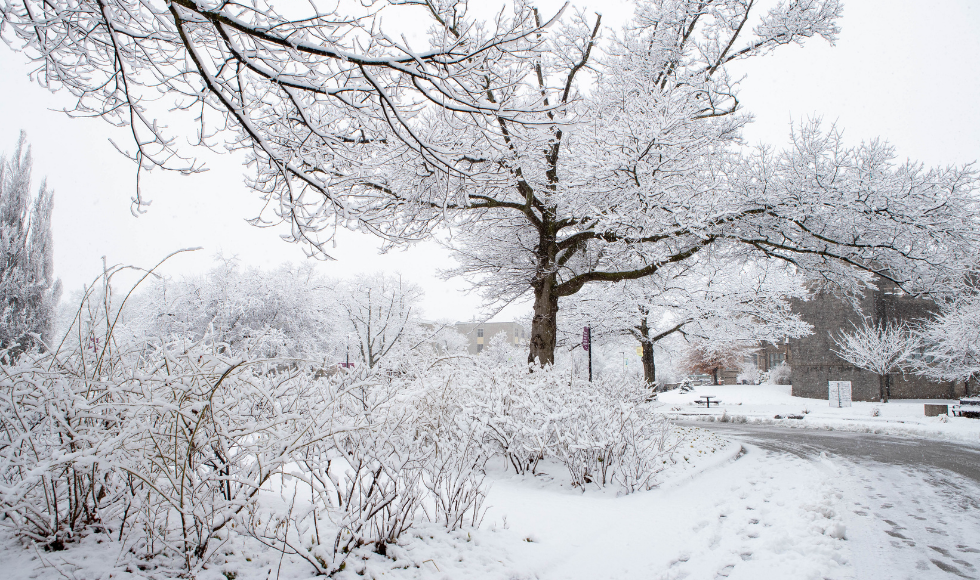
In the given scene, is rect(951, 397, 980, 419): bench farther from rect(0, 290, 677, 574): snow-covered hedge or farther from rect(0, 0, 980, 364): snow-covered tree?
rect(0, 290, 677, 574): snow-covered hedge

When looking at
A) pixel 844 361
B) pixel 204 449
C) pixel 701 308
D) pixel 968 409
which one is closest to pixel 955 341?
pixel 968 409

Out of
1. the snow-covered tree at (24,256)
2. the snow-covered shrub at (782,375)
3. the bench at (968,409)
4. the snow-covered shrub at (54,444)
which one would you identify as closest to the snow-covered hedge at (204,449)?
the snow-covered shrub at (54,444)

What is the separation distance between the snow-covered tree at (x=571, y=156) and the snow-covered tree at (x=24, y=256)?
49.7ft

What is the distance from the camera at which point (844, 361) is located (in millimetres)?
28094

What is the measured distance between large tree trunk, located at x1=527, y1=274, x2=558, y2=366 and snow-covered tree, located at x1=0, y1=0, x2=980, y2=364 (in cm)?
4

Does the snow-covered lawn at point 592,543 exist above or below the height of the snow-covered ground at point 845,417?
above

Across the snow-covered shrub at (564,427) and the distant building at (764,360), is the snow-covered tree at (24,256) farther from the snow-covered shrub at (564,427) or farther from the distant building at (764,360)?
the distant building at (764,360)

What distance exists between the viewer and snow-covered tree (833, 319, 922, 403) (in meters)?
23.6

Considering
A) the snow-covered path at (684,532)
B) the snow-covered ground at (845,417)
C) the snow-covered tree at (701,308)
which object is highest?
the snow-covered tree at (701,308)

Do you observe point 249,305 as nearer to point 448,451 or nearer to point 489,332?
point 448,451

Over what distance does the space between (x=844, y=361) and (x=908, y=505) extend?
1118 inches

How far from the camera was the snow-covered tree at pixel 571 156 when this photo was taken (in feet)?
11.6

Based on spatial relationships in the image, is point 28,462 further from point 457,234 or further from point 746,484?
point 457,234

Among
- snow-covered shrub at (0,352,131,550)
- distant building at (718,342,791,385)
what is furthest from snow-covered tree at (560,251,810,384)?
distant building at (718,342,791,385)
